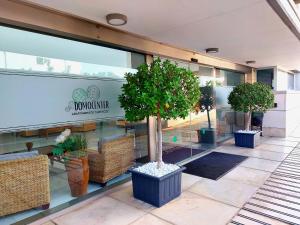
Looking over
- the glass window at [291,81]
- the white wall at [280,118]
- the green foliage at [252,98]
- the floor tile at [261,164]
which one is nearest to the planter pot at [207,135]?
the green foliage at [252,98]

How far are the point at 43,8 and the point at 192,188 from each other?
316cm

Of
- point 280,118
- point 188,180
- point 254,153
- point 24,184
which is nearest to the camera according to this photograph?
point 24,184

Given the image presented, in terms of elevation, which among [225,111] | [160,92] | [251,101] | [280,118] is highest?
[160,92]

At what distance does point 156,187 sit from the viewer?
285 centimetres

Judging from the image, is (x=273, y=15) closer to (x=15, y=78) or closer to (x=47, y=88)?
(x=47, y=88)

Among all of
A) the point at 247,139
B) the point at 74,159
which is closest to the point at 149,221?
the point at 74,159

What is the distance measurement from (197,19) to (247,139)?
406 centimetres

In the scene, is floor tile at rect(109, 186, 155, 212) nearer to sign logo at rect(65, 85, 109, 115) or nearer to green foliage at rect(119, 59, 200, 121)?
green foliage at rect(119, 59, 200, 121)

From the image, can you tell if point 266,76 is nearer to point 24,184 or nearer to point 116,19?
point 116,19

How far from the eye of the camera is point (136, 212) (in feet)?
9.07

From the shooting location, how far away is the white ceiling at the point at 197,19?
2477 mm

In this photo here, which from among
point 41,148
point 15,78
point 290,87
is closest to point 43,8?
point 15,78

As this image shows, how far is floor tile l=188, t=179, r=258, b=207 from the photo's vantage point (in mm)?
3033

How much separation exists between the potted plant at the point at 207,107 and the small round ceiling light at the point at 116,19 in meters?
3.24
